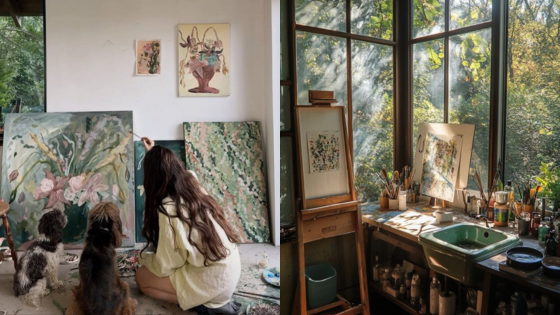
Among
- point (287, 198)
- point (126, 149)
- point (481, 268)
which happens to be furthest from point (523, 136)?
point (126, 149)

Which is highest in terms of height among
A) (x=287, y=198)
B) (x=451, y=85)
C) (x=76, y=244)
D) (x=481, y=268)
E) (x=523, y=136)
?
(x=451, y=85)

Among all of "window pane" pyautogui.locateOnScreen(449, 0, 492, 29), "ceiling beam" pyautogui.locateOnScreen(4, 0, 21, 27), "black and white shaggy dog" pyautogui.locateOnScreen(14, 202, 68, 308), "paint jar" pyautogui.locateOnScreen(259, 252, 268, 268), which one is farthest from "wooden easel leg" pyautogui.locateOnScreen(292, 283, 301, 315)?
"ceiling beam" pyautogui.locateOnScreen(4, 0, 21, 27)

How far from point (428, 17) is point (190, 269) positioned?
127 centimetres

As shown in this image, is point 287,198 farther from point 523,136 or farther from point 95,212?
point 95,212

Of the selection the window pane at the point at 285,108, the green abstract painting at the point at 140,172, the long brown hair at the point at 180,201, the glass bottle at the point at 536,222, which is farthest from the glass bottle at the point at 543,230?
the green abstract painting at the point at 140,172

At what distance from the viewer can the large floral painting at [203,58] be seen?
2.11 meters

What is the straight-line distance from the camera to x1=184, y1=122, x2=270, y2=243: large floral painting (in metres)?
2.19

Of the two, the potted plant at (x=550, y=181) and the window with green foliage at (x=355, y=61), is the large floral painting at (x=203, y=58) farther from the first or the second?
the potted plant at (x=550, y=181)

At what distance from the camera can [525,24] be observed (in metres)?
0.72

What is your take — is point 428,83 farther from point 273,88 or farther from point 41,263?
point 41,263

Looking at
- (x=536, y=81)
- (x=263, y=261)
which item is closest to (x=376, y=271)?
(x=536, y=81)

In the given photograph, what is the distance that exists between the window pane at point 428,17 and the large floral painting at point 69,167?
5.51ft

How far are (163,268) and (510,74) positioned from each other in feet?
4.42

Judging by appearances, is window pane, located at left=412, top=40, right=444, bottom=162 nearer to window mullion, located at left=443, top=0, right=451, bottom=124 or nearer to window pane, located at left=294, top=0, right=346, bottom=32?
window mullion, located at left=443, top=0, right=451, bottom=124
